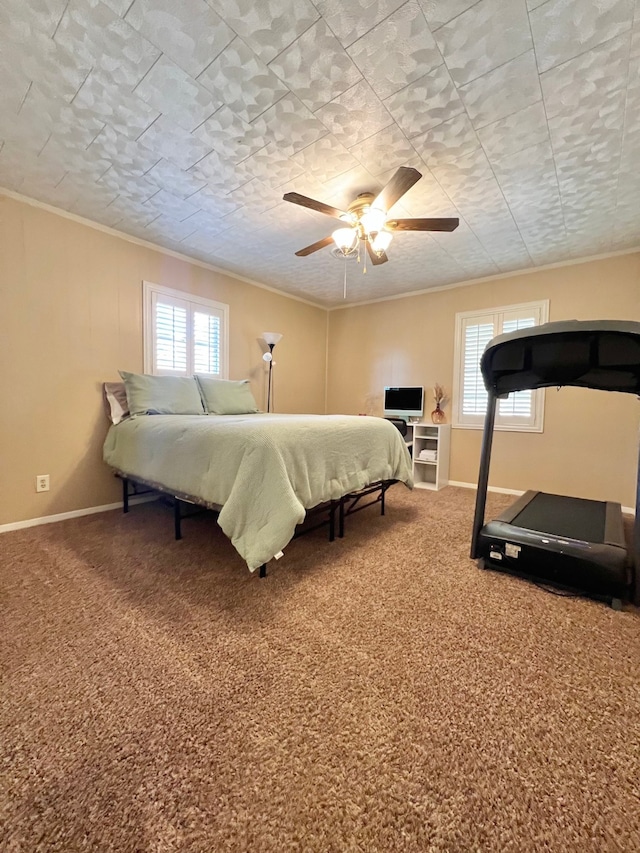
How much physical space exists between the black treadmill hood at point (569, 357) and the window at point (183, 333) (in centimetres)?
289

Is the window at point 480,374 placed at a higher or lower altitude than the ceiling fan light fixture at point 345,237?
lower

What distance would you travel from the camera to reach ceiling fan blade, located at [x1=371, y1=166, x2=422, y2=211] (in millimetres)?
1796

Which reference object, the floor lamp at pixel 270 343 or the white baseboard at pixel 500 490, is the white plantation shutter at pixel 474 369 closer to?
the white baseboard at pixel 500 490

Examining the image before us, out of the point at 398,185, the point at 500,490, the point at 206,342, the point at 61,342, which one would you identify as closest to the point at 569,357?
the point at 398,185

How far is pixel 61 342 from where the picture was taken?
9.32 ft

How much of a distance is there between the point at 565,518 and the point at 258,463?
2205 millimetres

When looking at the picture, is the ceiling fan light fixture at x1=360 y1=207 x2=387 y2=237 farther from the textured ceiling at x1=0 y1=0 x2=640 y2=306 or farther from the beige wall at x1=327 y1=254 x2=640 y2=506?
the beige wall at x1=327 y1=254 x2=640 y2=506

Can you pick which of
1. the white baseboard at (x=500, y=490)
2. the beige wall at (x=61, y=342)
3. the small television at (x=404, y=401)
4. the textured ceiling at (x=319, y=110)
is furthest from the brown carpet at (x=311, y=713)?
the small television at (x=404, y=401)

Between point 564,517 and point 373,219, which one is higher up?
point 373,219

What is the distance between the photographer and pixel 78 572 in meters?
2.01

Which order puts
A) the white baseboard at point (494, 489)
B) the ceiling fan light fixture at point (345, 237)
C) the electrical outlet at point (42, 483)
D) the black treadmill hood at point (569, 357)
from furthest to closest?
the white baseboard at point (494, 489)
the electrical outlet at point (42, 483)
the ceiling fan light fixture at point (345, 237)
the black treadmill hood at point (569, 357)

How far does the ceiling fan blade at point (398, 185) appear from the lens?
1796 mm

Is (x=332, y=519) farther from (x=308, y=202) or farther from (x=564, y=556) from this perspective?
(x=308, y=202)

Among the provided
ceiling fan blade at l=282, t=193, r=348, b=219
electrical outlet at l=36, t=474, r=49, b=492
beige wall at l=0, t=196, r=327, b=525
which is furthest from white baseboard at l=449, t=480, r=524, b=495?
electrical outlet at l=36, t=474, r=49, b=492
